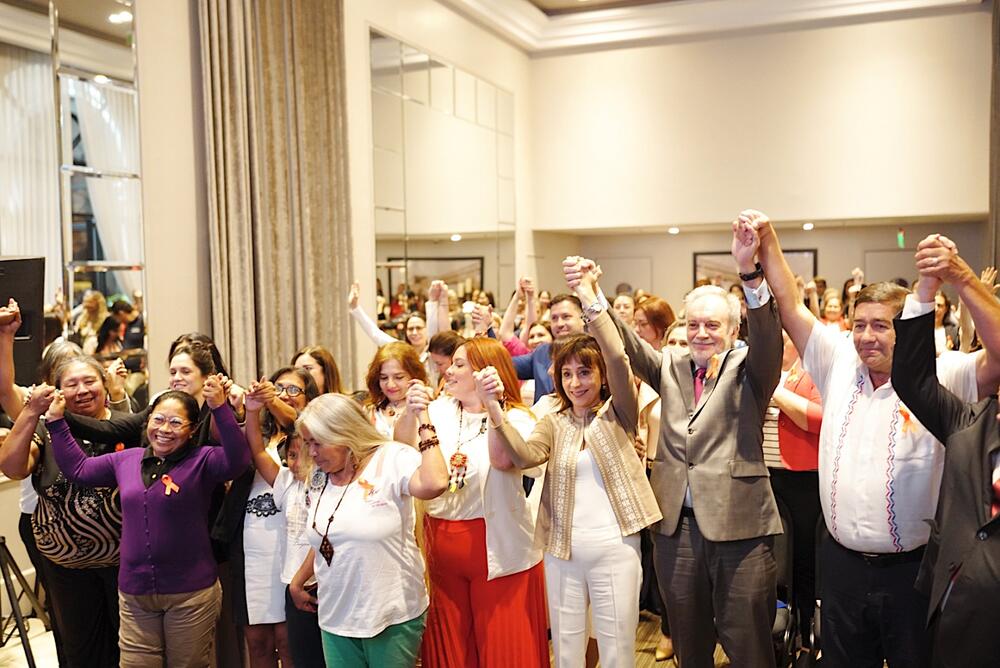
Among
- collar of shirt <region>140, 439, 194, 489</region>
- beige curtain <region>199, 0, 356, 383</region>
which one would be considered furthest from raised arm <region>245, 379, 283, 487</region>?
beige curtain <region>199, 0, 356, 383</region>

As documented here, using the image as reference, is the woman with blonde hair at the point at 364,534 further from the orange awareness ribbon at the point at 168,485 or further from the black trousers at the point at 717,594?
the black trousers at the point at 717,594

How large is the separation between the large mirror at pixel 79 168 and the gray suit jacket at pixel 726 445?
3.56 meters

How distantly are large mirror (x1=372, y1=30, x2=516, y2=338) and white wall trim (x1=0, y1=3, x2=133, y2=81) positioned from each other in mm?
2867

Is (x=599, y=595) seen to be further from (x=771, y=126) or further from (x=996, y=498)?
(x=771, y=126)

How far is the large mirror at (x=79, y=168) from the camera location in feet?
16.0

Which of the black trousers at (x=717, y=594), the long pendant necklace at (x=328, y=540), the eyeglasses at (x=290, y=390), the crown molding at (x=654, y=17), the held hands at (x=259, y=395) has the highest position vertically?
the crown molding at (x=654, y=17)

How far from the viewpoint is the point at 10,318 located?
3209mm

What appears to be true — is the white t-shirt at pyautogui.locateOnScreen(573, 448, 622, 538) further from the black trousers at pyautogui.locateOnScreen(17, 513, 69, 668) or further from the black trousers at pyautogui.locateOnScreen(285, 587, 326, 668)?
the black trousers at pyautogui.locateOnScreen(17, 513, 69, 668)

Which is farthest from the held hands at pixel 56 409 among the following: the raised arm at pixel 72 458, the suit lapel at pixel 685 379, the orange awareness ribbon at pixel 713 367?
the orange awareness ribbon at pixel 713 367

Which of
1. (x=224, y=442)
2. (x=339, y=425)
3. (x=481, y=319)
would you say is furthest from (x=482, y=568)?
(x=481, y=319)

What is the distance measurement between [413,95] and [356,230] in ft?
5.50

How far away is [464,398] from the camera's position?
3.38 metres

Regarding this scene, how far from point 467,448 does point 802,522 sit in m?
1.54

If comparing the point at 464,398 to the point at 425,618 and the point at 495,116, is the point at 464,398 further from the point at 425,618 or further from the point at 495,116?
the point at 495,116
